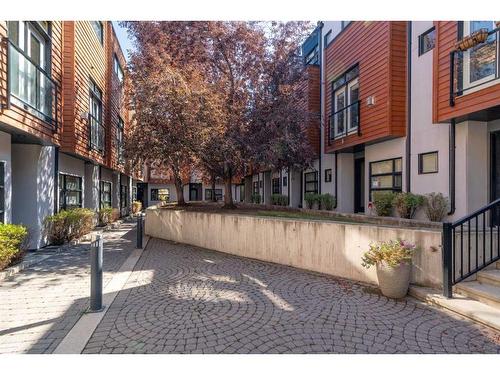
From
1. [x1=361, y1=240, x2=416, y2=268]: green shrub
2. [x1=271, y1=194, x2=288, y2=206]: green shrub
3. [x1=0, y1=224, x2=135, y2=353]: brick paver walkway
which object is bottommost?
[x1=0, y1=224, x2=135, y2=353]: brick paver walkway

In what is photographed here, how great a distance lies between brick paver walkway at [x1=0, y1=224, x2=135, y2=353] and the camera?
3541 millimetres

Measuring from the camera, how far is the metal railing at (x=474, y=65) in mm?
6434

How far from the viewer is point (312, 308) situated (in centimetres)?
446

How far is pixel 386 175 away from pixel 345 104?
3.64 meters

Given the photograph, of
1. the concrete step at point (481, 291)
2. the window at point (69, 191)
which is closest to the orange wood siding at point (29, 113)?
the window at point (69, 191)

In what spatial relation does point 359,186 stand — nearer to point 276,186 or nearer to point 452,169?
point 452,169

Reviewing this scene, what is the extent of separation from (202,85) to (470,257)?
7.98 metres

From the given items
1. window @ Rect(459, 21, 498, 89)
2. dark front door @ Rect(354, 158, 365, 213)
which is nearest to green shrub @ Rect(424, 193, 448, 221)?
window @ Rect(459, 21, 498, 89)

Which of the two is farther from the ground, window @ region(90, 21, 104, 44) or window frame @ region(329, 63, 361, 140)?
window @ region(90, 21, 104, 44)

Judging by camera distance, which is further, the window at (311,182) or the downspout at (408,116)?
the window at (311,182)

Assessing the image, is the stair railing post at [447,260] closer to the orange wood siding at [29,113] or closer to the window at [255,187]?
the orange wood siding at [29,113]

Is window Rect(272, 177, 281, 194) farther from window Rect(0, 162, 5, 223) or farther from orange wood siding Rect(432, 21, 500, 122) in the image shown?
window Rect(0, 162, 5, 223)

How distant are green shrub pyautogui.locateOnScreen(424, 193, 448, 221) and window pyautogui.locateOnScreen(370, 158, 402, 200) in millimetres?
1557

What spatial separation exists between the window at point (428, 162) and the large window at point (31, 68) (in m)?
10.2
